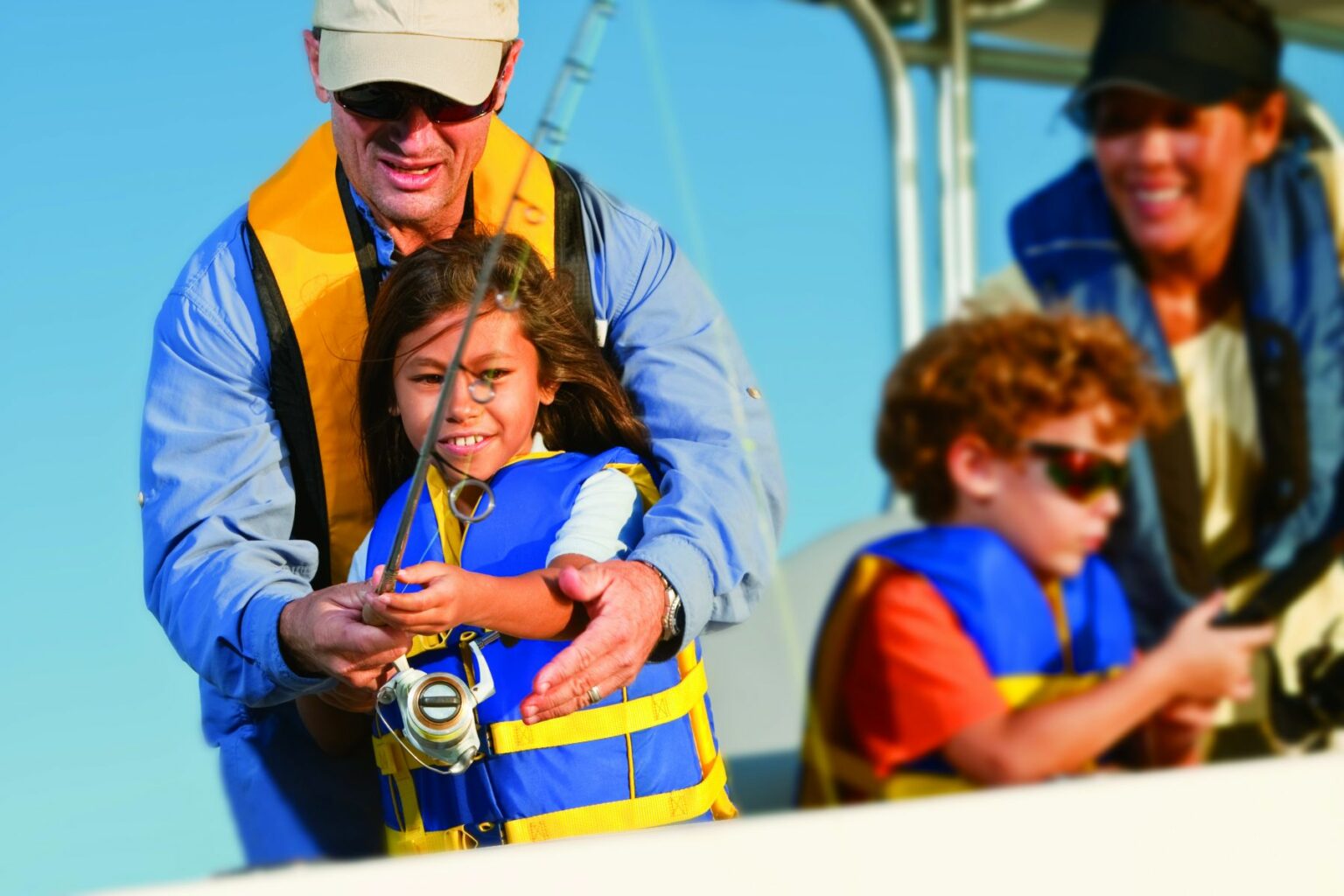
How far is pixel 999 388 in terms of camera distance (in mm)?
1710

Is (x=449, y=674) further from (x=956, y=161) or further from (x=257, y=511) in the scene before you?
(x=956, y=161)

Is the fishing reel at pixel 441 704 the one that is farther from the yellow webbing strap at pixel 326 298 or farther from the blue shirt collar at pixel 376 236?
the blue shirt collar at pixel 376 236

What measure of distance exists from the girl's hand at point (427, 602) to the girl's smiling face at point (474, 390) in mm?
141

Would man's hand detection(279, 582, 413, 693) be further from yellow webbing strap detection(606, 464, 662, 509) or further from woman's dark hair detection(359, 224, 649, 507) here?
yellow webbing strap detection(606, 464, 662, 509)

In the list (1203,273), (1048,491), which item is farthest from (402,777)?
(1203,273)

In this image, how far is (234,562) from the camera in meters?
1.52

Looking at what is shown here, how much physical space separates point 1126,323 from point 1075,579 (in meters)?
0.31

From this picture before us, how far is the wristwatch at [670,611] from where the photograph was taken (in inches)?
62.6

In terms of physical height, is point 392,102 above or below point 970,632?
above

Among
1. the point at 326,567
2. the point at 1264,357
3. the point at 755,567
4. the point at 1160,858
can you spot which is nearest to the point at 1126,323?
the point at 1264,357

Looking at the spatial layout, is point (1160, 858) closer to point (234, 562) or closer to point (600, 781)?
point (600, 781)

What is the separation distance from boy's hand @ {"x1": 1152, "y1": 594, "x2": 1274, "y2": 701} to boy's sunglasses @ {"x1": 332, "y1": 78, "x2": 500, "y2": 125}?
1.04 meters

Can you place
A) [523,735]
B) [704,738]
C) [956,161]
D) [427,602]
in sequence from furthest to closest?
[956,161], [704,738], [523,735], [427,602]

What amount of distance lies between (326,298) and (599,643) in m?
0.46
